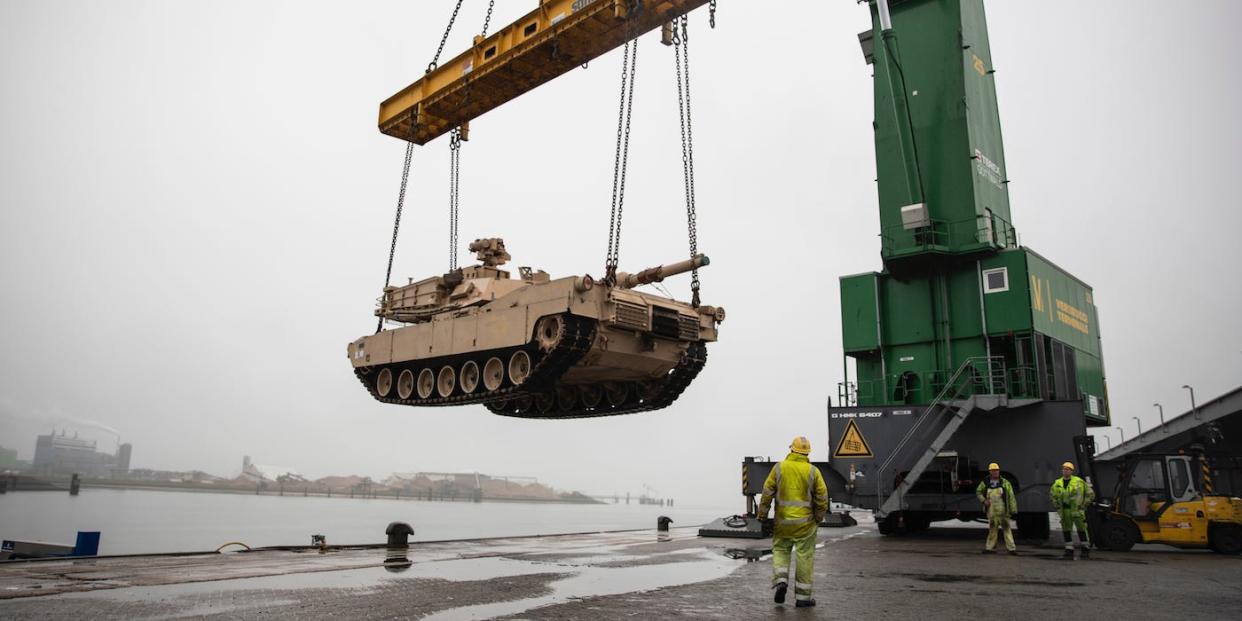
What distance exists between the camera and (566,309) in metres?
13.6

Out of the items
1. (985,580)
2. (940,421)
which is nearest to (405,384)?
(940,421)

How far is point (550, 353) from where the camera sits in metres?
13.7

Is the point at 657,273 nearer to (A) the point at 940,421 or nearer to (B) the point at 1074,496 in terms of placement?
(A) the point at 940,421

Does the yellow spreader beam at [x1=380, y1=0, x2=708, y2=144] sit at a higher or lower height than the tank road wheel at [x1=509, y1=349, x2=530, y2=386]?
higher

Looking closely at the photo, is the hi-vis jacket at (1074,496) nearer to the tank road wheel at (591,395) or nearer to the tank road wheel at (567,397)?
the tank road wheel at (591,395)

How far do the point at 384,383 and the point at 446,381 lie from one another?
2.64m

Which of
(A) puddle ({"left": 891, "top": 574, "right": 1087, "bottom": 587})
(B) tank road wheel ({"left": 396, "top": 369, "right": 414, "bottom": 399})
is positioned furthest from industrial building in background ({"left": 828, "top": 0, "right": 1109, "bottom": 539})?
(B) tank road wheel ({"left": 396, "top": 369, "right": 414, "bottom": 399})

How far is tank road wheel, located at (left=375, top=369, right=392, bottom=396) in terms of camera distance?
1886 cm

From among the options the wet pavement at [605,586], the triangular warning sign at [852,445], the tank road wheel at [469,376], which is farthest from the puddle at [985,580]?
the tank road wheel at [469,376]

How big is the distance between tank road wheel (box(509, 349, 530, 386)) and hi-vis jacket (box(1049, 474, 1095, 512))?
868cm

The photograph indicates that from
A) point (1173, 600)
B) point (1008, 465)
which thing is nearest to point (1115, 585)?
point (1173, 600)

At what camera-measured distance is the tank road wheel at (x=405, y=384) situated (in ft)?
59.5

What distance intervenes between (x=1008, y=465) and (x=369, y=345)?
46.0 feet

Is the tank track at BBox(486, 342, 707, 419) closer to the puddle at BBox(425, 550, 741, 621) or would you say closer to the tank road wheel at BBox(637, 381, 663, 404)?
the tank road wheel at BBox(637, 381, 663, 404)
